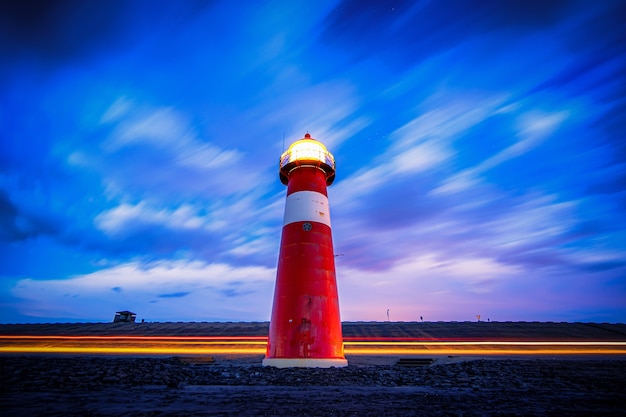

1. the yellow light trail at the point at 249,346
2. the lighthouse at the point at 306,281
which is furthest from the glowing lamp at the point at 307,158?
the yellow light trail at the point at 249,346

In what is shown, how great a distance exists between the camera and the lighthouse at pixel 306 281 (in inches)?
463

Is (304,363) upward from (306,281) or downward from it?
downward

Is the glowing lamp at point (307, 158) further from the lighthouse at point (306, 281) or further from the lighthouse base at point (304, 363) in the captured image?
the lighthouse base at point (304, 363)

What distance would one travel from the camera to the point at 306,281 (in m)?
12.3

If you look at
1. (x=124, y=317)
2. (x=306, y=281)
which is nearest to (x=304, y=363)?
(x=306, y=281)

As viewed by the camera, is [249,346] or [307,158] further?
[249,346]

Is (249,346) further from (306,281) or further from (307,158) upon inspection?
A: (307,158)

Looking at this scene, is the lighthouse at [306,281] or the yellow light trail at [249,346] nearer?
the lighthouse at [306,281]

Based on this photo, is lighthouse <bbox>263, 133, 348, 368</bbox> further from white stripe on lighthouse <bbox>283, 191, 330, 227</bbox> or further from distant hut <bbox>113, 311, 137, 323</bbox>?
distant hut <bbox>113, 311, 137, 323</bbox>

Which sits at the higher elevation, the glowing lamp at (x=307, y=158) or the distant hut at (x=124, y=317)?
the glowing lamp at (x=307, y=158)

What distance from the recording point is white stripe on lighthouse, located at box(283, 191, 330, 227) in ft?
43.7

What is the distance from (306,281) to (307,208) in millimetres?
2939

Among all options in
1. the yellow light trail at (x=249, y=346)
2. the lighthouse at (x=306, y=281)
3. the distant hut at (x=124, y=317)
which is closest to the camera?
the lighthouse at (x=306, y=281)

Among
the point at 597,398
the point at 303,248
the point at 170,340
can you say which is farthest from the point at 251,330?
the point at 597,398
